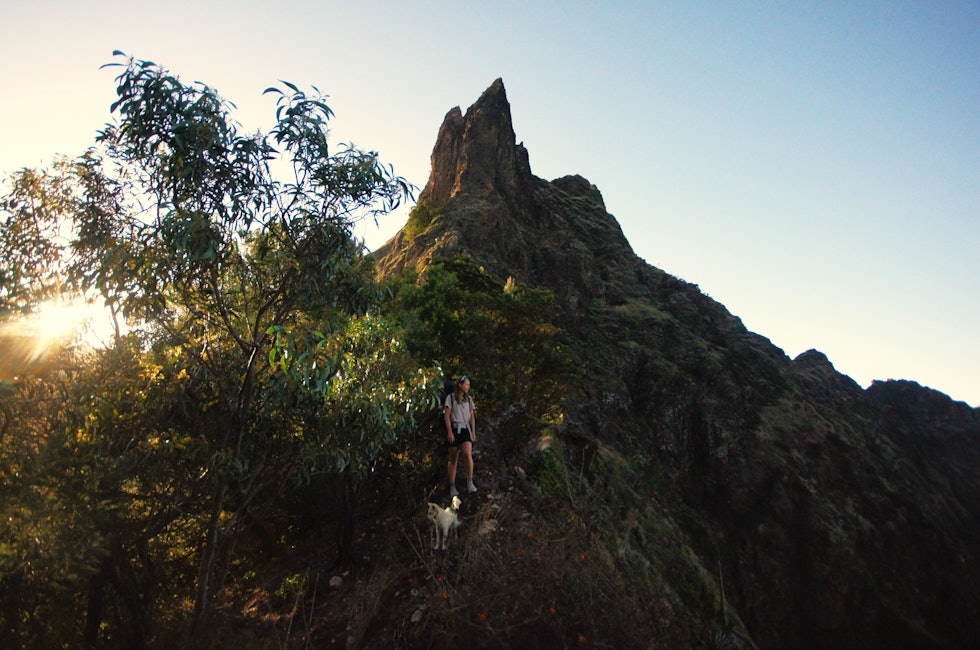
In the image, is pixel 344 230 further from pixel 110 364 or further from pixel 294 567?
pixel 294 567

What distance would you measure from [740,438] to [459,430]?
51.1 meters

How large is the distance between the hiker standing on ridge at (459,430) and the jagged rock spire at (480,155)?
56.2 m

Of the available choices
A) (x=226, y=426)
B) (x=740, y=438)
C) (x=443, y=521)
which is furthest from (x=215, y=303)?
(x=740, y=438)

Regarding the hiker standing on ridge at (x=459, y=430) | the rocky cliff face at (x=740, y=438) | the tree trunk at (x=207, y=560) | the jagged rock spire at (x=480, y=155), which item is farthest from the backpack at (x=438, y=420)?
the jagged rock spire at (x=480, y=155)

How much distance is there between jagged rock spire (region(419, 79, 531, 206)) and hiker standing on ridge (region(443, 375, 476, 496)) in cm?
5616

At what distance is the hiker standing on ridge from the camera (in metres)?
8.84

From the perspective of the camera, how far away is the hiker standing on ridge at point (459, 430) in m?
8.84

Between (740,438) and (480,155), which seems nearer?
(740,438)

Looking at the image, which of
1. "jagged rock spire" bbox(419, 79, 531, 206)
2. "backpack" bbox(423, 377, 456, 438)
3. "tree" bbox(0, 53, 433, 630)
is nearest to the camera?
"tree" bbox(0, 53, 433, 630)

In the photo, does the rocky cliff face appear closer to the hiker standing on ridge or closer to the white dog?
the hiker standing on ridge

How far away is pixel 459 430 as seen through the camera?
8898 millimetres

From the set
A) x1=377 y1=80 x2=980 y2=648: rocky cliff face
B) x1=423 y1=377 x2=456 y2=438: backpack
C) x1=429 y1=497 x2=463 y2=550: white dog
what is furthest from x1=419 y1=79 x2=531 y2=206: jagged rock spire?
x1=429 y1=497 x2=463 y2=550: white dog

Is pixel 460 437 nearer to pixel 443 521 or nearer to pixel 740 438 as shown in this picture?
pixel 443 521

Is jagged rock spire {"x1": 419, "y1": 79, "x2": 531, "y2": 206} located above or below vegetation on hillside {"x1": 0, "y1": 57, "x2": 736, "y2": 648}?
above
